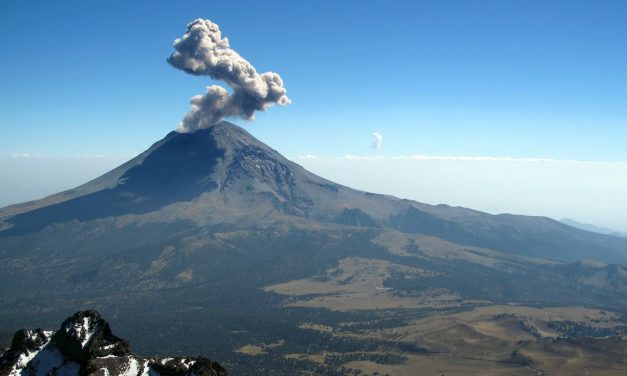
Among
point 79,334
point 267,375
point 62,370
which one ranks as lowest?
point 267,375

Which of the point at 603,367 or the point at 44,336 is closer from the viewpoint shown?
the point at 44,336

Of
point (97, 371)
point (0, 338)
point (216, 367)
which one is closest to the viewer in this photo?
point (97, 371)

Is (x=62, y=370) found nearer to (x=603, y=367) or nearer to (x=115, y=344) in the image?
(x=115, y=344)

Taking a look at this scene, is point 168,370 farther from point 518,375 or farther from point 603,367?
point 603,367

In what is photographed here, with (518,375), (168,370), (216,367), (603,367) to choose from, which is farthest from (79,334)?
(603,367)

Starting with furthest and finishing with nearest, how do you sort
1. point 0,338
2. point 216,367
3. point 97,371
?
point 0,338 → point 216,367 → point 97,371

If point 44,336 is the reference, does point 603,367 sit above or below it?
below
